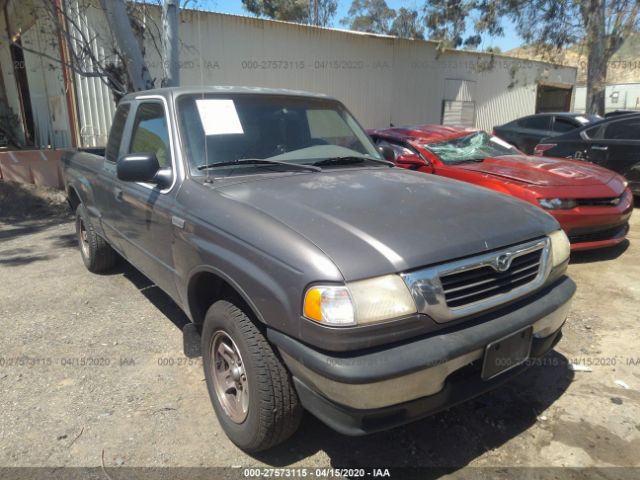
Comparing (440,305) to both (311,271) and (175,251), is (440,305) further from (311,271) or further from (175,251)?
(175,251)

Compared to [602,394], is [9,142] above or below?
above

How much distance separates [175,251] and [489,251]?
5.75ft

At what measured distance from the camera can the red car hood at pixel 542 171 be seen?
497cm

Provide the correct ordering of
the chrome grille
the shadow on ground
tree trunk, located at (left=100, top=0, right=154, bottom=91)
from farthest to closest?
1. tree trunk, located at (left=100, top=0, right=154, bottom=91)
2. the shadow on ground
3. the chrome grille

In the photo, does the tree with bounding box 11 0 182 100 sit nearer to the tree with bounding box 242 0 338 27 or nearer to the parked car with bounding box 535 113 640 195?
the parked car with bounding box 535 113 640 195

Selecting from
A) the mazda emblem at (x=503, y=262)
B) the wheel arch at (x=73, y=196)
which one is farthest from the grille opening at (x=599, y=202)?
the wheel arch at (x=73, y=196)

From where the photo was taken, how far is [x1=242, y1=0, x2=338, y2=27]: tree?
35.1m

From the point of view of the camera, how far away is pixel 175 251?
9.09ft

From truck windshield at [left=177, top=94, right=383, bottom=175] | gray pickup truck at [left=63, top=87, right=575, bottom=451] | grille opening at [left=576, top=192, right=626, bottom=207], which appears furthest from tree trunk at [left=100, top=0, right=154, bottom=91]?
grille opening at [left=576, top=192, right=626, bottom=207]

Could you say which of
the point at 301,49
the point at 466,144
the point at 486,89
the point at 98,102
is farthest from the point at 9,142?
the point at 486,89

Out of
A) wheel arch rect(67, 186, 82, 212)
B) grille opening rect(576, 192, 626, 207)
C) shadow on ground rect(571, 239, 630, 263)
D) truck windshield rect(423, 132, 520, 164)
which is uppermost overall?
truck windshield rect(423, 132, 520, 164)

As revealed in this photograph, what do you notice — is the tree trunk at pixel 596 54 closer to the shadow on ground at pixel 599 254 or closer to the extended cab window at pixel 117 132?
the shadow on ground at pixel 599 254

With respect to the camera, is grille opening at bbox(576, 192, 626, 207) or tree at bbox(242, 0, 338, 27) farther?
tree at bbox(242, 0, 338, 27)

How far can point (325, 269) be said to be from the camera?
1.87 meters
